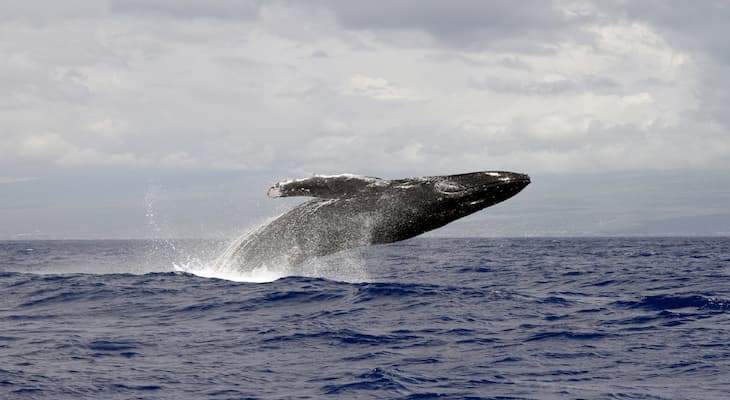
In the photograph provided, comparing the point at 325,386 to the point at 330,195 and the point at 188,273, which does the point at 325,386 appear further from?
the point at 188,273

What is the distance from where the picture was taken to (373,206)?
16000 mm

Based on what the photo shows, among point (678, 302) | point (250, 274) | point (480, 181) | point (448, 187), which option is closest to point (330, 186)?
point (448, 187)

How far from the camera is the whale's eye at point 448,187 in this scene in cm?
1566

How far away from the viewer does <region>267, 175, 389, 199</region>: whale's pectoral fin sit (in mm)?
14914

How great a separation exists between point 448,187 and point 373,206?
1656 millimetres

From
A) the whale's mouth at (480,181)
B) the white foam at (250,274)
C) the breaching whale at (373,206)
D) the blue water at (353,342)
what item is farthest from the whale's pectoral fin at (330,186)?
the white foam at (250,274)

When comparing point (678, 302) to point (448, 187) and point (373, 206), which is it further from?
point (373, 206)

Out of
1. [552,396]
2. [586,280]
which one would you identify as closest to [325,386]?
[552,396]

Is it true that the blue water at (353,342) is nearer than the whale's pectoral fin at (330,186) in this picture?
Yes

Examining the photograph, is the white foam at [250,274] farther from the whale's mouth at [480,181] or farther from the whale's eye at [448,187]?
the whale's mouth at [480,181]

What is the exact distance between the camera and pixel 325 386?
9023 millimetres

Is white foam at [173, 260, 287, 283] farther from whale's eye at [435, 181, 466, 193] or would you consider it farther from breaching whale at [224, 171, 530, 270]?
whale's eye at [435, 181, 466, 193]

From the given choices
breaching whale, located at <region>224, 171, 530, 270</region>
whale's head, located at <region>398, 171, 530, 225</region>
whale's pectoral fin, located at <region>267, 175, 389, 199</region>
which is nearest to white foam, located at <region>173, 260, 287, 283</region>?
breaching whale, located at <region>224, 171, 530, 270</region>

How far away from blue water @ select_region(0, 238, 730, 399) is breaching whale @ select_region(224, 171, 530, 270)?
52.5 inches
